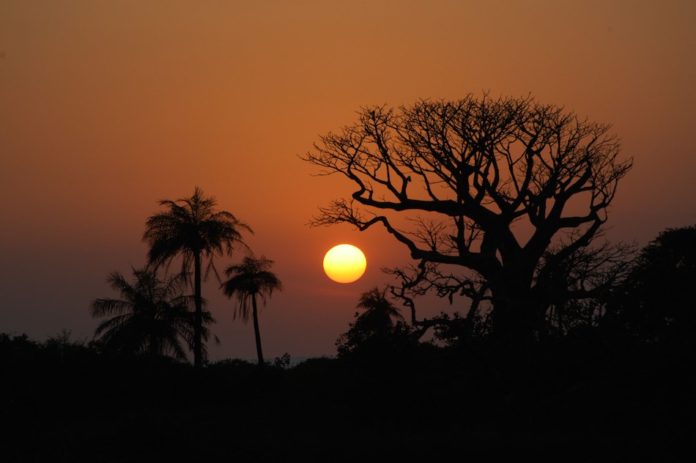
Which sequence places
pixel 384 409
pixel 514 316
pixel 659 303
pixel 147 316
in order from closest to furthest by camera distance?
pixel 659 303, pixel 514 316, pixel 384 409, pixel 147 316

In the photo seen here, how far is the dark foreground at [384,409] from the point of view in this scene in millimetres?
19734

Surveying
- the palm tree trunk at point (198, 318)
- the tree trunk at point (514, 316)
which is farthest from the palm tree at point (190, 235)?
the tree trunk at point (514, 316)

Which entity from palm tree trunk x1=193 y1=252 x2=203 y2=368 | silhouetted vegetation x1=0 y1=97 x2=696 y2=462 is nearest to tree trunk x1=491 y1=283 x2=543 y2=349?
silhouetted vegetation x1=0 y1=97 x2=696 y2=462

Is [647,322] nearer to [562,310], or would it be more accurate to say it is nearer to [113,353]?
[562,310]

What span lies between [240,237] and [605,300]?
25.5 metres

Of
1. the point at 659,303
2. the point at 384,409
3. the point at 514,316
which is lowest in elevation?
the point at 384,409

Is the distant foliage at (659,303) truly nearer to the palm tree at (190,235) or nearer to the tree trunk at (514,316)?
the tree trunk at (514,316)

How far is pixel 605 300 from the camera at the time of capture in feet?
83.7

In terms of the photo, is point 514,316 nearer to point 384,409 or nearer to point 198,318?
point 384,409

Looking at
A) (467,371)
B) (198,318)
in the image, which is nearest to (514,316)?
(467,371)

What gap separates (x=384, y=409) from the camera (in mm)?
26781

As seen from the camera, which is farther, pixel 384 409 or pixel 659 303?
pixel 384 409

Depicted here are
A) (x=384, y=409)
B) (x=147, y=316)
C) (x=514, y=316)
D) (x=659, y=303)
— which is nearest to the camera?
(x=659, y=303)

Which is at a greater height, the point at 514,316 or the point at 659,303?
the point at 514,316
